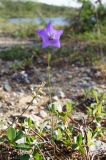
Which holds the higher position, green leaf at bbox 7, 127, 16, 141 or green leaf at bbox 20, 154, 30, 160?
green leaf at bbox 7, 127, 16, 141

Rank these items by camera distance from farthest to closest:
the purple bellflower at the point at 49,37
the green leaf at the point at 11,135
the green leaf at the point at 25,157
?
the green leaf at the point at 11,135
the green leaf at the point at 25,157
the purple bellflower at the point at 49,37

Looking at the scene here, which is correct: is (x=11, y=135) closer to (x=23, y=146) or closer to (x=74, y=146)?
(x=23, y=146)

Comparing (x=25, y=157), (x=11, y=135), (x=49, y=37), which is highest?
(x=49, y=37)

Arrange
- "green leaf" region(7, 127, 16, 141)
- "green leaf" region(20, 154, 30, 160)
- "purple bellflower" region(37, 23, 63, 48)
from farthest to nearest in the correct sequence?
"green leaf" region(7, 127, 16, 141)
"green leaf" region(20, 154, 30, 160)
"purple bellflower" region(37, 23, 63, 48)

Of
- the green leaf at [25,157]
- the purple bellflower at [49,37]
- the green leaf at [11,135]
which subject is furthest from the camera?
the green leaf at [11,135]

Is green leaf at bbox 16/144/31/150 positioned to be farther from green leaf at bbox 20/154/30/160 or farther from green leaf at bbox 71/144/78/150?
green leaf at bbox 71/144/78/150

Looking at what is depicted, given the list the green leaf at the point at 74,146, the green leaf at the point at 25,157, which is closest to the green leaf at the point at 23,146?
the green leaf at the point at 25,157

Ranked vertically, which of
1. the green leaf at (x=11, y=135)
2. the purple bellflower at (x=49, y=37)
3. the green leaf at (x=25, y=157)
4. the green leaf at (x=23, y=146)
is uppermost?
the purple bellflower at (x=49, y=37)

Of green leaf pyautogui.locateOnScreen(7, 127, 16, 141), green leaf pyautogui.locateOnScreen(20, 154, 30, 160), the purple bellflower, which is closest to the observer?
the purple bellflower

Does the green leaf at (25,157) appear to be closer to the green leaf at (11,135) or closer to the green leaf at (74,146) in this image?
the green leaf at (11,135)

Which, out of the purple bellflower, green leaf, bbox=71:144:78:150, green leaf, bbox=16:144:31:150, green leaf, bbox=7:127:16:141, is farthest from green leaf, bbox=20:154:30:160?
the purple bellflower

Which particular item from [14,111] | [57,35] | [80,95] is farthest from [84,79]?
[57,35]

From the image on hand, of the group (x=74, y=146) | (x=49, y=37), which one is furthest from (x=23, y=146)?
(x=49, y=37)
